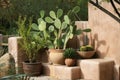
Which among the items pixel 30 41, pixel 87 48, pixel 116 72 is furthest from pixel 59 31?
pixel 116 72

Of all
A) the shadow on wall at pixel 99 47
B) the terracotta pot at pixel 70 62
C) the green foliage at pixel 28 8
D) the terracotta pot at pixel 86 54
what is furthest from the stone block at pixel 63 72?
the green foliage at pixel 28 8

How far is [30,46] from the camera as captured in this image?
9.98m

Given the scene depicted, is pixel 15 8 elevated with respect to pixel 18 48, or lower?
elevated

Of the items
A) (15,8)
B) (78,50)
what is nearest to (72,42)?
(78,50)

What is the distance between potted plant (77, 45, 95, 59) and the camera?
938cm

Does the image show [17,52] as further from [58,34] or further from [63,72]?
[63,72]

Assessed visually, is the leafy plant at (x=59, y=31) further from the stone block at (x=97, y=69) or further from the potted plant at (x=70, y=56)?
the stone block at (x=97, y=69)

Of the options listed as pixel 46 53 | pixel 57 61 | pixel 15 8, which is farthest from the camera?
pixel 15 8

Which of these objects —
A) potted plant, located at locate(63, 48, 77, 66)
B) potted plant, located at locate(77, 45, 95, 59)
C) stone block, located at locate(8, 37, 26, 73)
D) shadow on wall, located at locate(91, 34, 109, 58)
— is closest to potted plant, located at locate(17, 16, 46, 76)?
stone block, located at locate(8, 37, 26, 73)

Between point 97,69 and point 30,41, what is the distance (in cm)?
228

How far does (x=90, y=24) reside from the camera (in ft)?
32.1

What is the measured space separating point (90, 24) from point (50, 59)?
4.63 ft

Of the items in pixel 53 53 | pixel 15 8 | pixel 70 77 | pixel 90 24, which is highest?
pixel 15 8

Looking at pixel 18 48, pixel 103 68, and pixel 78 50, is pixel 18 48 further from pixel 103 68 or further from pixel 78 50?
pixel 103 68
